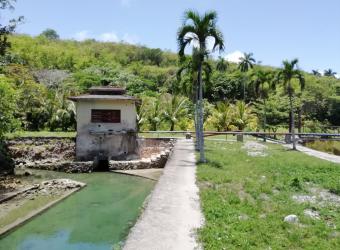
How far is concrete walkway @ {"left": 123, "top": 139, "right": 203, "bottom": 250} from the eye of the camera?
8016mm

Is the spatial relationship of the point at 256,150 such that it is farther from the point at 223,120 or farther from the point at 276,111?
the point at 276,111

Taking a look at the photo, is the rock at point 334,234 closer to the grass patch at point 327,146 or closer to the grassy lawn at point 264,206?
the grassy lawn at point 264,206

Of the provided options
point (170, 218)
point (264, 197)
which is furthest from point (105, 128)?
point (170, 218)

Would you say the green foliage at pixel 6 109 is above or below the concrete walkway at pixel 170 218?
above

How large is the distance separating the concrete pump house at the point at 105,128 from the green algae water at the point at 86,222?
696 centimetres

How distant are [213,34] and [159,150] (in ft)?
39.9

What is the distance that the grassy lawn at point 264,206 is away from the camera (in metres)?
7.99

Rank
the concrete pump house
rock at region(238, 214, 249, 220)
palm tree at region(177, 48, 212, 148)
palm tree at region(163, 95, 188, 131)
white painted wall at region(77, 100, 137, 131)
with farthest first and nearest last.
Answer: palm tree at region(163, 95, 188, 131) < white painted wall at region(77, 100, 137, 131) < the concrete pump house < palm tree at region(177, 48, 212, 148) < rock at region(238, 214, 249, 220)

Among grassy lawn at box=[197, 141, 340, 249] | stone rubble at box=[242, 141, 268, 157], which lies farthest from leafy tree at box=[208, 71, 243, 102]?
grassy lawn at box=[197, 141, 340, 249]

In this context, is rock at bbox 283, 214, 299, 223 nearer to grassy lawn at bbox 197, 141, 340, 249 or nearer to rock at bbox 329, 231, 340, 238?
grassy lawn at bbox 197, 141, 340, 249

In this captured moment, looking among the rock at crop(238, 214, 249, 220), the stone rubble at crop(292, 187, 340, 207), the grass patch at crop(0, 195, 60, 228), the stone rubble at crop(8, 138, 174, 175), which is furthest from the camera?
the stone rubble at crop(8, 138, 174, 175)

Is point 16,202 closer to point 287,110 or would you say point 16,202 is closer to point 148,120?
point 148,120

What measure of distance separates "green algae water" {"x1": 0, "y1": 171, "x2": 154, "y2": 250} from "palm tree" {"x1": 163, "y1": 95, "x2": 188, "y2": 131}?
800 inches

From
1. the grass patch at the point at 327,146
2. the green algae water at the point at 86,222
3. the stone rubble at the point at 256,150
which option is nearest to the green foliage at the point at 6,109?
the green algae water at the point at 86,222
